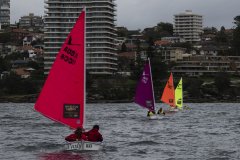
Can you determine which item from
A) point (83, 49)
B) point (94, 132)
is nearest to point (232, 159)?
point (94, 132)

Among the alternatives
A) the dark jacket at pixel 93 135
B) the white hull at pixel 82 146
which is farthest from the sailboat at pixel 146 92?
the dark jacket at pixel 93 135

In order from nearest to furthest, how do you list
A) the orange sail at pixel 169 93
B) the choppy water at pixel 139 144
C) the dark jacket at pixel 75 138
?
1. the dark jacket at pixel 75 138
2. the choppy water at pixel 139 144
3. the orange sail at pixel 169 93

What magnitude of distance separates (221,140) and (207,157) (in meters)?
10.7

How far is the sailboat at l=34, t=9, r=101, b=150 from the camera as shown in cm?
3141

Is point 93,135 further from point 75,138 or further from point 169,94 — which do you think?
point 169,94

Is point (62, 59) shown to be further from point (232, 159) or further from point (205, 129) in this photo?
point (205, 129)

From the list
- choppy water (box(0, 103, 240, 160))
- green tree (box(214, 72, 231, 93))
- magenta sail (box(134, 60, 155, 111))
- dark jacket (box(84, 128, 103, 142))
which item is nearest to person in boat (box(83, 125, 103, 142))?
dark jacket (box(84, 128, 103, 142))

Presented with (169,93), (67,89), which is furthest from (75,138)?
(169,93)

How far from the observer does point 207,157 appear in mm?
35625

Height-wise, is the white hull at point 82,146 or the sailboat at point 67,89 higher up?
the sailboat at point 67,89

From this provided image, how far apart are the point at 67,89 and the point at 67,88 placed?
0.06 metres

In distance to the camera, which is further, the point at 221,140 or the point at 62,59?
the point at 221,140

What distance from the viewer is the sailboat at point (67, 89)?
31406mm

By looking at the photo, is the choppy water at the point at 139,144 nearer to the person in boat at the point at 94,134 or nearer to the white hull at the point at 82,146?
the white hull at the point at 82,146
